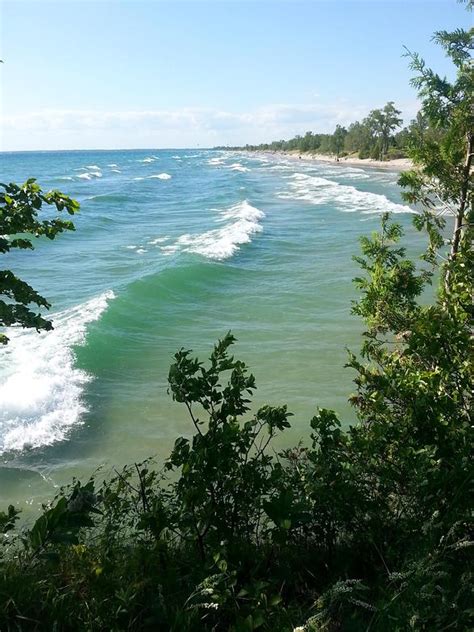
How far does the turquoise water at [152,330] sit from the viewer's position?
864 centimetres

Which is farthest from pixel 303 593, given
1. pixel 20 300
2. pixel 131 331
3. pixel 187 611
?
pixel 131 331

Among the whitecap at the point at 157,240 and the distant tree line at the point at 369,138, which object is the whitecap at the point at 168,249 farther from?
the distant tree line at the point at 369,138

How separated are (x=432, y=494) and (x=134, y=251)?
22780mm

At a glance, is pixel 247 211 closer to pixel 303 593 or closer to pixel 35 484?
pixel 35 484

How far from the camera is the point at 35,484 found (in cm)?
743

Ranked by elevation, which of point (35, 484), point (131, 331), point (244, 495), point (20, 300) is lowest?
point (35, 484)

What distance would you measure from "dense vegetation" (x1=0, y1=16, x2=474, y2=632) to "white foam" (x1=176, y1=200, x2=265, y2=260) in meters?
18.5

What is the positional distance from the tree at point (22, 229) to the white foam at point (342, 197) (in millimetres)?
31945

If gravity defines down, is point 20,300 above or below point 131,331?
above

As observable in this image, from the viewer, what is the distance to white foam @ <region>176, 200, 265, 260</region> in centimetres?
2345

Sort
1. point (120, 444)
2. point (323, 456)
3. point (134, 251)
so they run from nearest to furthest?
point (323, 456) < point (120, 444) < point (134, 251)

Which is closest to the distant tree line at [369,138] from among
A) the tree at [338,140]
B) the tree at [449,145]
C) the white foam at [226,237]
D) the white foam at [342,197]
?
the tree at [338,140]

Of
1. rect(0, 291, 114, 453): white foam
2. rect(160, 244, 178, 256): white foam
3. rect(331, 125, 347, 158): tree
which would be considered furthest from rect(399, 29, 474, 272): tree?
rect(331, 125, 347, 158): tree

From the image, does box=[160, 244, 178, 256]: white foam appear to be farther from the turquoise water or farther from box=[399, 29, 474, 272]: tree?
box=[399, 29, 474, 272]: tree
